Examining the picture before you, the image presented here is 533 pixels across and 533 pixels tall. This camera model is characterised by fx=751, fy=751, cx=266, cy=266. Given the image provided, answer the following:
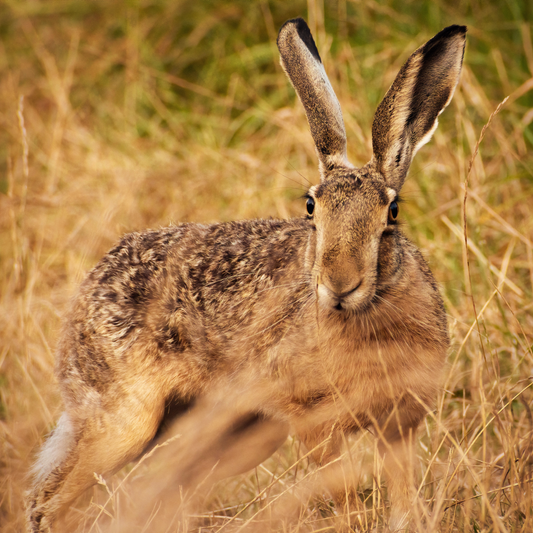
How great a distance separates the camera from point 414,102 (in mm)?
3738

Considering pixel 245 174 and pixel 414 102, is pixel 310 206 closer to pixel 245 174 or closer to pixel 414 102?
pixel 414 102

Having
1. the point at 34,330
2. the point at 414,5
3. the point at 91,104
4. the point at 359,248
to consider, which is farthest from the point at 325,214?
the point at 91,104

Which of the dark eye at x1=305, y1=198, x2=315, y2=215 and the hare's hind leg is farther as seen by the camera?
the hare's hind leg

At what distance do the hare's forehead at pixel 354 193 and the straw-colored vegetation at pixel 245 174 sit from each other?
0.48 metres

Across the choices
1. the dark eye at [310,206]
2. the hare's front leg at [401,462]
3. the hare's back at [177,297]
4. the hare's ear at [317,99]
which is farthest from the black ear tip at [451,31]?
the hare's front leg at [401,462]

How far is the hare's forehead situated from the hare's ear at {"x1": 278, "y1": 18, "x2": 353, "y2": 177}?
310 mm

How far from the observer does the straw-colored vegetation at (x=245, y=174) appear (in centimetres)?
397

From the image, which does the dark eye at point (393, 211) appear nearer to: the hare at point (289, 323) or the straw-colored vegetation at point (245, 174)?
the hare at point (289, 323)

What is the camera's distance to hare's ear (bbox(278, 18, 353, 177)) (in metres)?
3.76

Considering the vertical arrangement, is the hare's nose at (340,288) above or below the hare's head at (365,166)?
below

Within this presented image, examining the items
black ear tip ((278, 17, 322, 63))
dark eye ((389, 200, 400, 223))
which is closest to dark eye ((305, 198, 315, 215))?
dark eye ((389, 200, 400, 223))

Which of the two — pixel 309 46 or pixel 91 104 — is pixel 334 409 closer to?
pixel 309 46

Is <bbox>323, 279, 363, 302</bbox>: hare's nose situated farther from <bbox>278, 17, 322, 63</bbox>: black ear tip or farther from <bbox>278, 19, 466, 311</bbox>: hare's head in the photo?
<bbox>278, 17, 322, 63</bbox>: black ear tip

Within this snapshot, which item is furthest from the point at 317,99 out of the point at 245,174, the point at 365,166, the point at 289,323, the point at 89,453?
the point at 245,174
